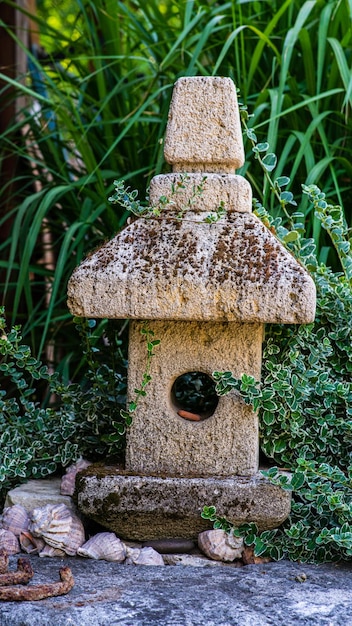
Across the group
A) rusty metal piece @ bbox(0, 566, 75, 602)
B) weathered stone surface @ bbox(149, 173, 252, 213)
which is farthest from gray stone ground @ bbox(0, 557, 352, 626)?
weathered stone surface @ bbox(149, 173, 252, 213)

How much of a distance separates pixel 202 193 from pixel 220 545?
0.82 meters

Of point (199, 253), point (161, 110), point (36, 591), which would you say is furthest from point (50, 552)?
point (161, 110)

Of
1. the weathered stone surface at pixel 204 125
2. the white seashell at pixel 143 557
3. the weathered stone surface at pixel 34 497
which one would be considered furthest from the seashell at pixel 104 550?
the weathered stone surface at pixel 204 125

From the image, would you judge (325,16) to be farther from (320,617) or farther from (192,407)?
(320,617)

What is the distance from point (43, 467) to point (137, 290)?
25.1 inches

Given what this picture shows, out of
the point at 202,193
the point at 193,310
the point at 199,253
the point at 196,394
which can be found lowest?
the point at 196,394

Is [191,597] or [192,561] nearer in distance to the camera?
[191,597]

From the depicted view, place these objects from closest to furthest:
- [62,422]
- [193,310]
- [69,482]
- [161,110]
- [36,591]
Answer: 1. [36,591]
2. [193,310]
3. [69,482]
4. [62,422]
5. [161,110]

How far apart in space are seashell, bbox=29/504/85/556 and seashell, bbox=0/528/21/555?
0.16ft

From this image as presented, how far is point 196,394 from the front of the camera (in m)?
2.40

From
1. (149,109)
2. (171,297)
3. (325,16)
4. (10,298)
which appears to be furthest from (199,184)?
(10,298)

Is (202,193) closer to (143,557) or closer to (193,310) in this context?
(193,310)

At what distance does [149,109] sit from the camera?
3.33 meters

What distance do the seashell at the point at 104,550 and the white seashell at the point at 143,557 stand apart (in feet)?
0.06
